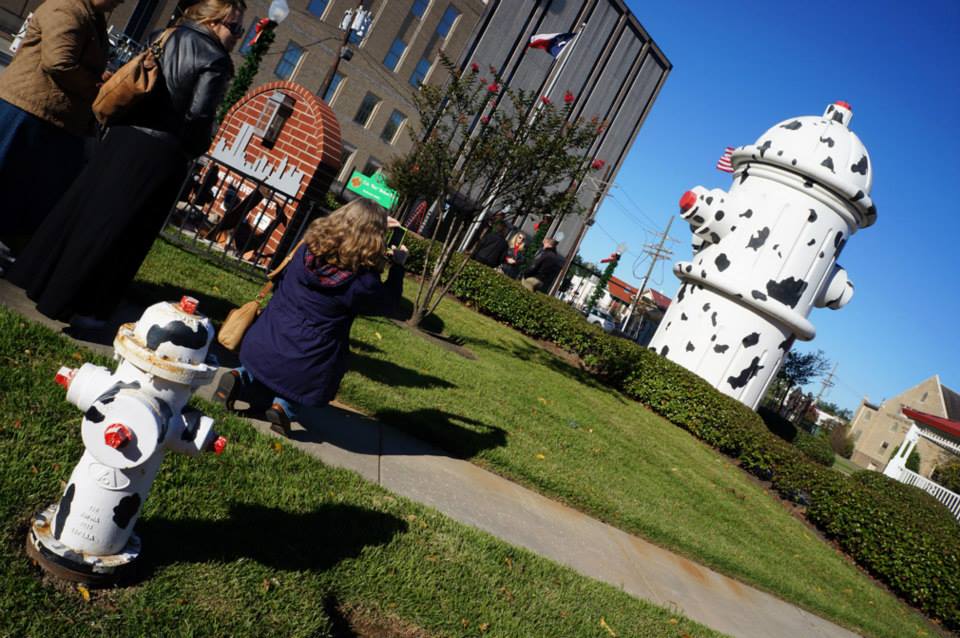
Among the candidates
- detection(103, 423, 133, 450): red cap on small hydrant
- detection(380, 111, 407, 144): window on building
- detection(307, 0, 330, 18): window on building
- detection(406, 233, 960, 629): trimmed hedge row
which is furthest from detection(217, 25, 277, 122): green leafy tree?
detection(103, 423, 133, 450): red cap on small hydrant

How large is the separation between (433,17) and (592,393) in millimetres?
30337

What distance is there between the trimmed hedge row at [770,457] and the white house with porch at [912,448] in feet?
27.7

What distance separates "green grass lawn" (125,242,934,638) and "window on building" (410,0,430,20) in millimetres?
29818

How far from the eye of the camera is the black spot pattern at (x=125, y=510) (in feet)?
6.05

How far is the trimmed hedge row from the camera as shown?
8.92 meters

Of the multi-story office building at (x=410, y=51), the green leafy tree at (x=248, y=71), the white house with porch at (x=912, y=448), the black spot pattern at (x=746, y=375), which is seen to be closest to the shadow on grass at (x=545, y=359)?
the black spot pattern at (x=746, y=375)

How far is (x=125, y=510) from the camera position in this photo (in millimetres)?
1861

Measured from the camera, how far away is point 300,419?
13.4 feet

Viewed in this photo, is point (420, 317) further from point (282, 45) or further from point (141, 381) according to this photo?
point (282, 45)

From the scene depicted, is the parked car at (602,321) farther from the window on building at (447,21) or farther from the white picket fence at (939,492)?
the window on building at (447,21)

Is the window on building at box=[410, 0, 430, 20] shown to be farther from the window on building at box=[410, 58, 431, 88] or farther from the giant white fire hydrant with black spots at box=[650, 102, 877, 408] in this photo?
the giant white fire hydrant with black spots at box=[650, 102, 877, 408]

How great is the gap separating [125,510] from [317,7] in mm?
34239

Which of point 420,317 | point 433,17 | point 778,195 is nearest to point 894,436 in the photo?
point 433,17

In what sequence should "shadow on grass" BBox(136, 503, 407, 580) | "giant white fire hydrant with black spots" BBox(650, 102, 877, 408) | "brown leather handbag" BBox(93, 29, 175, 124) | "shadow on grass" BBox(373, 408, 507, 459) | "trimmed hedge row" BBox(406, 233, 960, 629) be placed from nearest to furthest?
"shadow on grass" BBox(136, 503, 407, 580) < "brown leather handbag" BBox(93, 29, 175, 124) < "shadow on grass" BBox(373, 408, 507, 459) < "trimmed hedge row" BBox(406, 233, 960, 629) < "giant white fire hydrant with black spots" BBox(650, 102, 877, 408)
